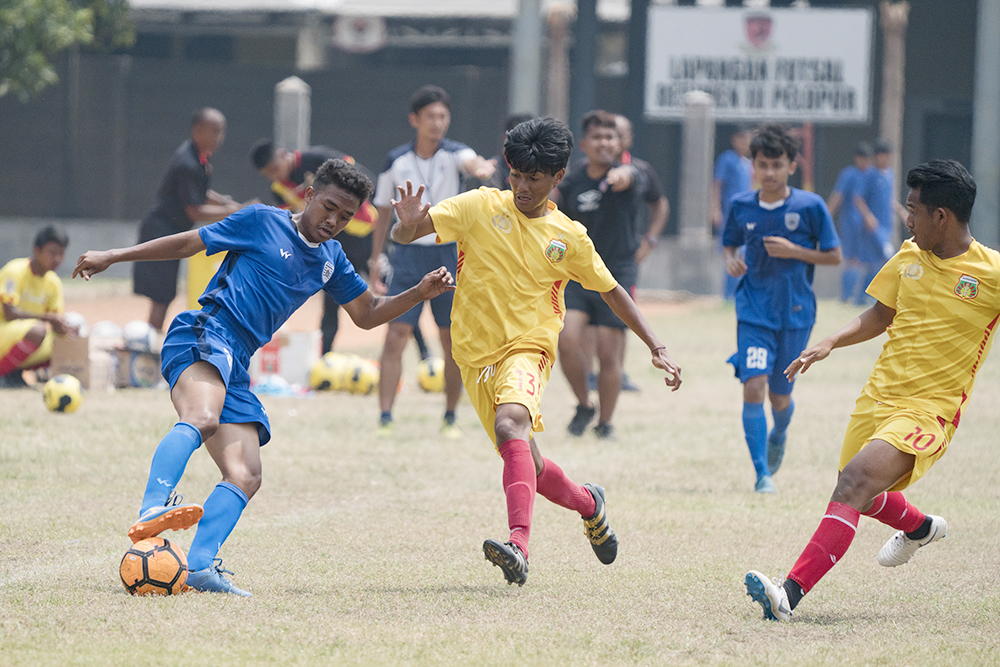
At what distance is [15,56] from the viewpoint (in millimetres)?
18781

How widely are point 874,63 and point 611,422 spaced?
56.0 feet

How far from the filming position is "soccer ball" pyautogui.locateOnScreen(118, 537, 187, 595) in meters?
4.61

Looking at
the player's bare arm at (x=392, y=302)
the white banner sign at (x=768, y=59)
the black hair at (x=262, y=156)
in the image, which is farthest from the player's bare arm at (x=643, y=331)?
the white banner sign at (x=768, y=59)

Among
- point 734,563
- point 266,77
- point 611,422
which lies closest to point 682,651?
point 734,563

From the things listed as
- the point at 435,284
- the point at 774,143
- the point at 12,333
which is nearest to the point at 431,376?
the point at 12,333

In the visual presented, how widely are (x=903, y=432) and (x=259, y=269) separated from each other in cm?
251

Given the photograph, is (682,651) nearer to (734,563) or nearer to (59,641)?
(734,563)

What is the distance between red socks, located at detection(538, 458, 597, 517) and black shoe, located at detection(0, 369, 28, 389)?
637cm

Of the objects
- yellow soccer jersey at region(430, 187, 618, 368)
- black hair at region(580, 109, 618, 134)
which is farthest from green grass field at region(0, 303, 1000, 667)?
black hair at region(580, 109, 618, 134)

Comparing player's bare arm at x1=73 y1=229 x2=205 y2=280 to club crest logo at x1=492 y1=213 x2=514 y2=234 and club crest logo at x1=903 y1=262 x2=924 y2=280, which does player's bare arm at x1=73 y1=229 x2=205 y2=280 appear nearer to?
club crest logo at x1=492 y1=213 x2=514 y2=234

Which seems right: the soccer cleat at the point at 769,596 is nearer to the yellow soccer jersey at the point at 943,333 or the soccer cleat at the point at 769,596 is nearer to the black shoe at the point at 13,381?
the yellow soccer jersey at the point at 943,333

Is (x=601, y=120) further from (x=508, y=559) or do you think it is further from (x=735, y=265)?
(x=508, y=559)

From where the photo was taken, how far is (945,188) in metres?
4.91

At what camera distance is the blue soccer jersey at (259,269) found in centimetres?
512
